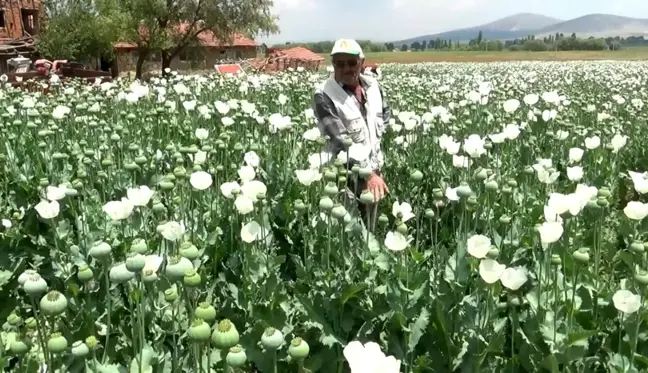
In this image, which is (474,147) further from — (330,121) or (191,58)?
(191,58)

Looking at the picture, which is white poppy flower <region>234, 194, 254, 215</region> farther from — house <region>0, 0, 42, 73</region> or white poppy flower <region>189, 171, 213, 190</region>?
house <region>0, 0, 42, 73</region>

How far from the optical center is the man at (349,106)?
176 inches

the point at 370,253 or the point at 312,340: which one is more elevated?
the point at 370,253

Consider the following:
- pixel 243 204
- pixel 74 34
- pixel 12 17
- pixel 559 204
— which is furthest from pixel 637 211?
pixel 12 17

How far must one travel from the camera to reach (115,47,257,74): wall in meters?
31.8

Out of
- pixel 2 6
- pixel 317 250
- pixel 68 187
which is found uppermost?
pixel 2 6

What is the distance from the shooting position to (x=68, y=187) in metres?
3.80

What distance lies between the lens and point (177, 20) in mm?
28609

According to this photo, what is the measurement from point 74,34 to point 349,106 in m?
30.9

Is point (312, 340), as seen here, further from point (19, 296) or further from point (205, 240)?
point (19, 296)

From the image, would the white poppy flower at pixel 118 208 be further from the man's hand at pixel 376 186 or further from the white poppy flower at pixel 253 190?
the man's hand at pixel 376 186

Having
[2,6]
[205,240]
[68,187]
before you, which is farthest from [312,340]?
[2,6]

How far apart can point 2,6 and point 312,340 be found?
144ft

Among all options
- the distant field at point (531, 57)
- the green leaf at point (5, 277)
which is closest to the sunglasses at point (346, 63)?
the green leaf at point (5, 277)
